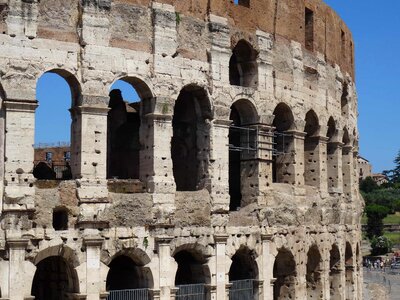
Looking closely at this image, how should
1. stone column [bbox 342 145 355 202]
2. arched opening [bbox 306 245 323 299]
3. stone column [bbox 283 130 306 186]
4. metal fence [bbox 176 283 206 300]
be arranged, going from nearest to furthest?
metal fence [bbox 176 283 206 300]
stone column [bbox 283 130 306 186]
arched opening [bbox 306 245 323 299]
stone column [bbox 342 145 355 202]

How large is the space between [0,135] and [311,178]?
31.0 feet

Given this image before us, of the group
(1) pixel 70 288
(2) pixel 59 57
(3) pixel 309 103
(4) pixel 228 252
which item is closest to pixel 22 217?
(1) pixel 70 288

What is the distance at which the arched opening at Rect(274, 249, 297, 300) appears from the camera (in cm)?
1834

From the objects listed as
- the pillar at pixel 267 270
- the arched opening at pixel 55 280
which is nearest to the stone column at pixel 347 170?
the pillar at pixel 267 270

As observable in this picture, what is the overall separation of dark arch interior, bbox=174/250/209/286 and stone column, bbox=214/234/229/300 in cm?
29

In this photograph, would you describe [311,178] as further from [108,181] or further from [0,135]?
[0,135]

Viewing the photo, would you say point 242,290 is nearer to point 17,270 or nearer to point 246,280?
point 246,280

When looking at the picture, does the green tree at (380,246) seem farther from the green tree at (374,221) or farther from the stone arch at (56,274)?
the stone arch at (56,274)

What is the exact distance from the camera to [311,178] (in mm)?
19891

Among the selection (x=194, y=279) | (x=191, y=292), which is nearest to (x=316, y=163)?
(x=194, y=279)

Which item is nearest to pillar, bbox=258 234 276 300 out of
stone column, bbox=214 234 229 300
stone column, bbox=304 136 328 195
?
stone column, bbox=214 234 229 300

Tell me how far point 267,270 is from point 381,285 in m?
14.3

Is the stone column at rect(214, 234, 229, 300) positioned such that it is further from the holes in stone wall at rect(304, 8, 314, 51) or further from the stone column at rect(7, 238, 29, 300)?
the holes in stone wall at rect(304, 8, 314, 51)

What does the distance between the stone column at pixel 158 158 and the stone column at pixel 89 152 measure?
1.15 meters
